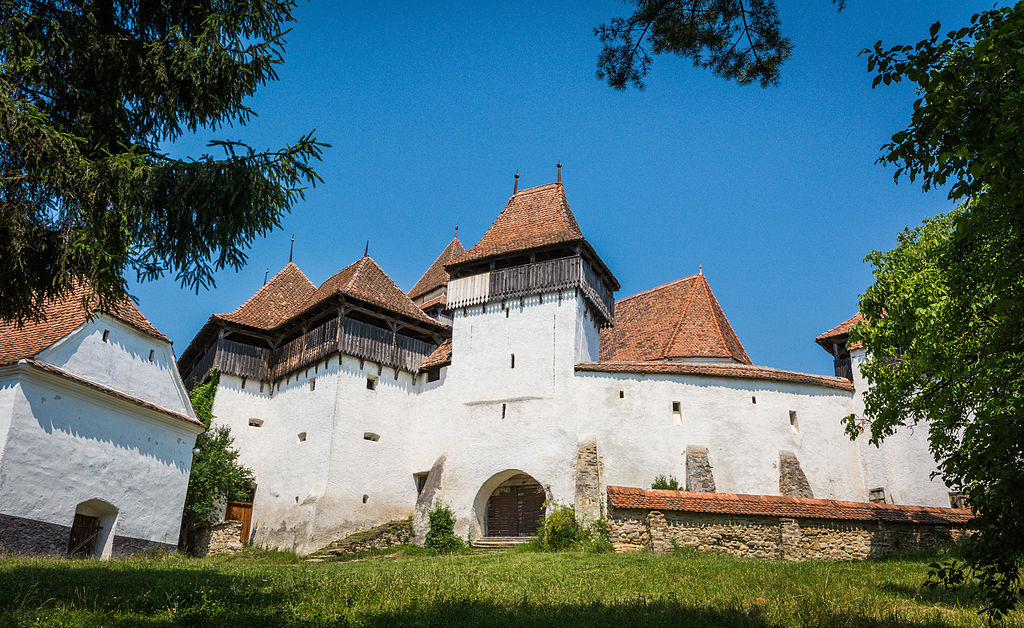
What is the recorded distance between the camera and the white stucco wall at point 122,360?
16773mm

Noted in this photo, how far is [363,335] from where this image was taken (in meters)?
25.0

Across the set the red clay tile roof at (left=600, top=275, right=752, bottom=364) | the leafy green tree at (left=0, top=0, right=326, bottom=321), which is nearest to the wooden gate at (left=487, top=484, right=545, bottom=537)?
the red clay tile roof at (left=600, top=275, right=752, bottom=364)

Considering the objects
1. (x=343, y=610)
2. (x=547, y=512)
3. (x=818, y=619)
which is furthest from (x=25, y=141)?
(x=547, y=512)

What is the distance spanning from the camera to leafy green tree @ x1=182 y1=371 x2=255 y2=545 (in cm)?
2280

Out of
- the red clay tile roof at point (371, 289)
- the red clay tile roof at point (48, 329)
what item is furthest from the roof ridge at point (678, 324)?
the red clay tile roof at point (48, 329)

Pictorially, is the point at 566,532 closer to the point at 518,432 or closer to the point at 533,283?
the point at 518,432

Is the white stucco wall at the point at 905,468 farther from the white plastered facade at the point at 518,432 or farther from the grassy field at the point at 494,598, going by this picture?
the grassy field at the point at 494,598

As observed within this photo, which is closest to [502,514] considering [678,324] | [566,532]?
[566,532]

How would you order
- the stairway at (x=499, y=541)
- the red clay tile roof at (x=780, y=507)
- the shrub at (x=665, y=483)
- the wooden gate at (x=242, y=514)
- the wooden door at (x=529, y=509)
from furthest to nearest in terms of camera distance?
the wooden gate at (x=242, y=514) < the wooden door at (x=529, y=509) < the stairway at (x=499, y=541) < the shrub at (x=665, y=483) < the red clay tile roof at (x=780, y=507)

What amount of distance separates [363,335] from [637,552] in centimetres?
1306

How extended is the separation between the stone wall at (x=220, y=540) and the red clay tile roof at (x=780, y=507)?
44.9 ft

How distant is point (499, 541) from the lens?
866 inches

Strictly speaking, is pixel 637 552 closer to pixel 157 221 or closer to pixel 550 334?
pixel 550 334

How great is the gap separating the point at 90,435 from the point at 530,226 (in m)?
15.1
